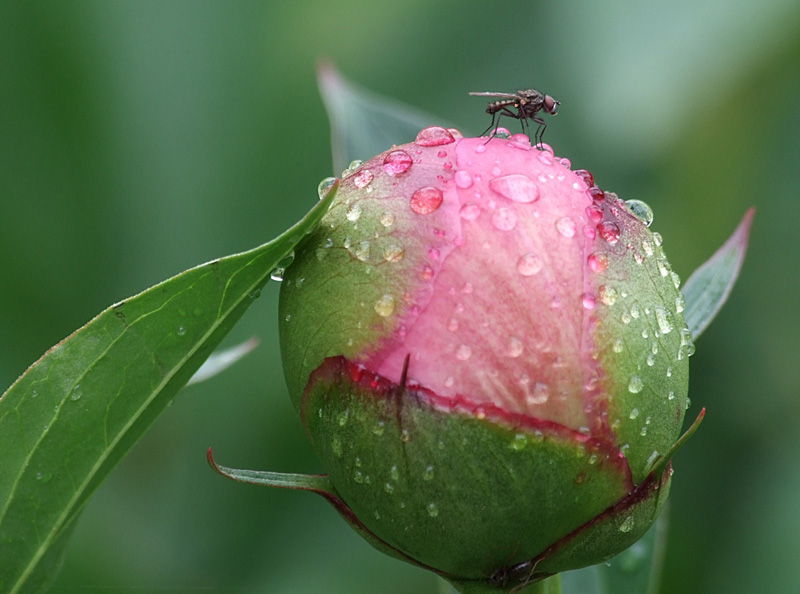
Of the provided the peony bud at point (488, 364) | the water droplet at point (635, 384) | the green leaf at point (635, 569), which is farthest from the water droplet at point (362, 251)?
the green leaf at point (635, 569)

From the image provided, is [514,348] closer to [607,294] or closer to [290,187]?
[607,294]

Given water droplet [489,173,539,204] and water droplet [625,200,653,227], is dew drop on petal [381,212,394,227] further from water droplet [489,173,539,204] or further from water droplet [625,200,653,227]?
water droplet [625,200,653,227]

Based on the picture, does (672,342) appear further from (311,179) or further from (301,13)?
(301,13)

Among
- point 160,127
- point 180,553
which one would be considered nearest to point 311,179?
point 160,127

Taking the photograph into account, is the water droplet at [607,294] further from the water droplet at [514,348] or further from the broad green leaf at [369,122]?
the broad green leaf at [369,122]

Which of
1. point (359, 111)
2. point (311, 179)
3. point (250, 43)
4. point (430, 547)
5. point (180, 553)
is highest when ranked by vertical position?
point (359, 111)

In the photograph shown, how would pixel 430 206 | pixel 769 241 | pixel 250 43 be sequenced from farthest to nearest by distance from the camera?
pixel 250 43 → pixel 769 241 → pixel 430 206
